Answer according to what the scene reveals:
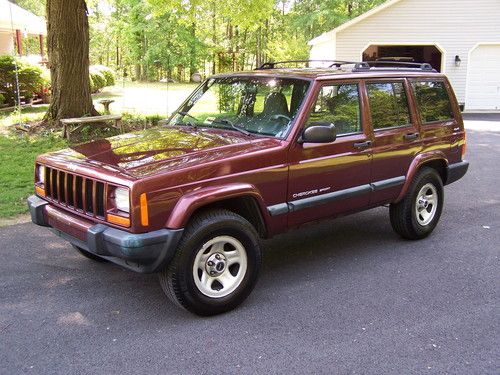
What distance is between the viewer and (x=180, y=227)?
12.2 ft

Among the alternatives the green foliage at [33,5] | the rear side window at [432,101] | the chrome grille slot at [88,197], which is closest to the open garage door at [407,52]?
the rear side window at [432,101]

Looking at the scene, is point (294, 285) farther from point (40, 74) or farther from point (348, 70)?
point (40, 74)

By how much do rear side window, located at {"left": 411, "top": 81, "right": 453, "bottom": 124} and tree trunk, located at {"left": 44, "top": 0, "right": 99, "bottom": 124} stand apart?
8725 mm

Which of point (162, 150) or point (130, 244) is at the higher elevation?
point (162, 150)

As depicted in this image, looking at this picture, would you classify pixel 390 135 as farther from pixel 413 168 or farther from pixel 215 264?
pixel 215 264

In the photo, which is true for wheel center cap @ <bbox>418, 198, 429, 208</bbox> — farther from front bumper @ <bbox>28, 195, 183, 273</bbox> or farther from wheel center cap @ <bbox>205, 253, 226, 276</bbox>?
front bumper @ <bbox>28, 195, 183, 273</bbox>

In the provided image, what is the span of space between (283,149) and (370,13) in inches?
721

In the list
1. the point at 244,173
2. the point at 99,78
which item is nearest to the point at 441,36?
the point at 99,78

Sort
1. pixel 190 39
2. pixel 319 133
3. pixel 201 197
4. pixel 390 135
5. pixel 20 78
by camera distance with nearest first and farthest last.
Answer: pixel 201 197 → pixel 319 133 → pixel 390 135 → pixel 20 78 → pixel 190 39

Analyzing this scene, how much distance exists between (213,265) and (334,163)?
1.51m

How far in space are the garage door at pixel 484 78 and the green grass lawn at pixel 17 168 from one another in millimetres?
17017

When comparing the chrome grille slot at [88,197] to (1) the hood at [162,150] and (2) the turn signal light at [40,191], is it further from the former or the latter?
(2) the turn signal light at [40,191]

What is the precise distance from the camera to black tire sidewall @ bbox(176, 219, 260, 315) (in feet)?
12.5

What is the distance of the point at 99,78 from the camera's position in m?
25.1
